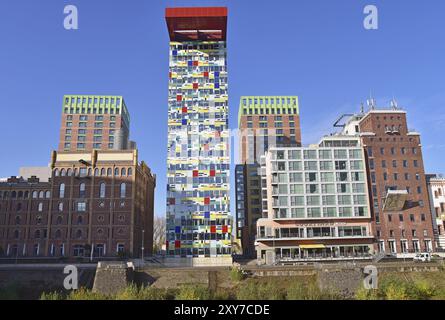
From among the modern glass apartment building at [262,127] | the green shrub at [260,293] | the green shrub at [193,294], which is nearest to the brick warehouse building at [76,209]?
the green shrub at [260,293]

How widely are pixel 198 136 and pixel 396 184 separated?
182ft

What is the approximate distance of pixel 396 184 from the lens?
103m

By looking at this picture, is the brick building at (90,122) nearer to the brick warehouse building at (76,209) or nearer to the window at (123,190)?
the brick warehouse building at (76,209)

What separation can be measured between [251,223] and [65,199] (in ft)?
207

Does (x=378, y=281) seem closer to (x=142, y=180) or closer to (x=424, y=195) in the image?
(x=424, y=195)

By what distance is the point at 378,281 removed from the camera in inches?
2416

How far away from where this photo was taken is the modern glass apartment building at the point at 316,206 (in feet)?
321

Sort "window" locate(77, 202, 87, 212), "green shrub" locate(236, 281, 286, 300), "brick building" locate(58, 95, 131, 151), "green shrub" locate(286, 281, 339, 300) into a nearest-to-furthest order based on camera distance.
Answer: "green shrub" locate(286, 281, 339, 300)
"green shrub" locate(236, 281, 286, 300)
"window" locate(77, 202, 87, 212)
"brick building" locate(58, 95, 131, 151)

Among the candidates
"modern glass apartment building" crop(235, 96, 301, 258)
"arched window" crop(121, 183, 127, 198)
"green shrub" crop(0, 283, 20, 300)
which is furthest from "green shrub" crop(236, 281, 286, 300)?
"modern glass apartment building" crop(235, 96, 301, 258)

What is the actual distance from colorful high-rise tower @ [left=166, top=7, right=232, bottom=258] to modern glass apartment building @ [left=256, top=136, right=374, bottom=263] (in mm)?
14724

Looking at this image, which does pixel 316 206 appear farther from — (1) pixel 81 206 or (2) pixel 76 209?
(2) pixel 76 209

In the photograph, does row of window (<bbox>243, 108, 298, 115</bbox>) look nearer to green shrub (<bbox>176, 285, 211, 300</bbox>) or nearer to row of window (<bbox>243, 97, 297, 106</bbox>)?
row of window (<bbox>243, 97, 297, 106</bbox>)

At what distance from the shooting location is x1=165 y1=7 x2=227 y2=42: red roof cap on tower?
385 ft

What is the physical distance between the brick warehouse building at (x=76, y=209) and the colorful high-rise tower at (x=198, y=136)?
507 inches
